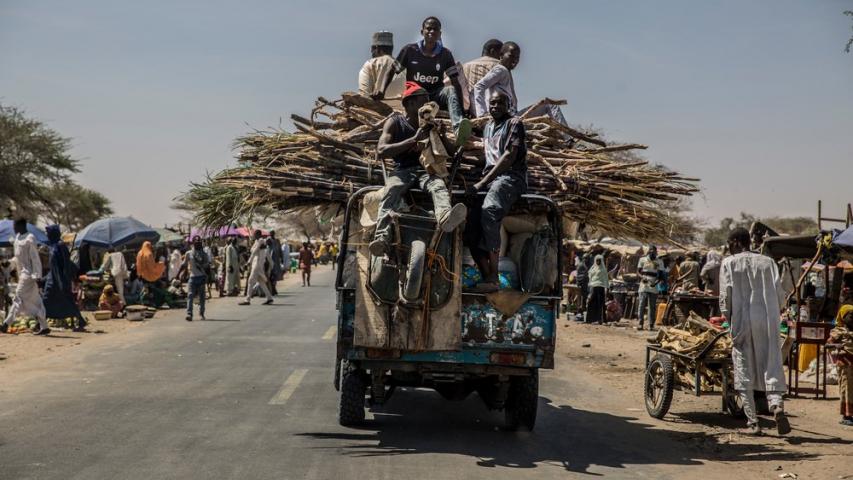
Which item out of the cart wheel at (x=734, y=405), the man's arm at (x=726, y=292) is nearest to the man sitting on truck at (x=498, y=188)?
the man's arm at (x=726, y=292)

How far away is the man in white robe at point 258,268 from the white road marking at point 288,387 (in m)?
13.6

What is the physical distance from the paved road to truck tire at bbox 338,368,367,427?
143 mm

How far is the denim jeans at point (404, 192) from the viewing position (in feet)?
25.8

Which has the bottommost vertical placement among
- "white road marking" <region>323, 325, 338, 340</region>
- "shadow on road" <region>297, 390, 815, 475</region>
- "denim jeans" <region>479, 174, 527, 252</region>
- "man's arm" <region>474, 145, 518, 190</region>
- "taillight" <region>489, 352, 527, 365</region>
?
"shadow on road" <region>297, 390, 815, 475</region>

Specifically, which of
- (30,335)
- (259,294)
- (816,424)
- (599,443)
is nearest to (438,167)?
(599,443)

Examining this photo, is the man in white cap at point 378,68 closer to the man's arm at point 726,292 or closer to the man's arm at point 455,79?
the man's arm at point 455,79

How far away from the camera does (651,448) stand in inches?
339

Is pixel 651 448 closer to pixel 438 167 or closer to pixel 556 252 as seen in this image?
pixel 556 252

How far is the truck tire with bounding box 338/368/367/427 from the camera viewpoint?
28.7 ft

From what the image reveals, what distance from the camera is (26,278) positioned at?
16.8m

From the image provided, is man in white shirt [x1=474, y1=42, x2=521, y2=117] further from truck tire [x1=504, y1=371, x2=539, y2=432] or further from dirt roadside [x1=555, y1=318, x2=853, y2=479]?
dirt roadside [x1=555, y1=318, x2=853, y2=479]

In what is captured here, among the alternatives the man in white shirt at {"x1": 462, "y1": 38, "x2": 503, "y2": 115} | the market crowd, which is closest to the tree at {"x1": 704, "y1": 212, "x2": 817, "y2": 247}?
the market crowd

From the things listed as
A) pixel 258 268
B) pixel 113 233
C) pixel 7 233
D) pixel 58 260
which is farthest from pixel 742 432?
pixel 7 233

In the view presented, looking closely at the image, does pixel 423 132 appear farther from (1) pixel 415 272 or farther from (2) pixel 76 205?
(2) pixel 76 205
